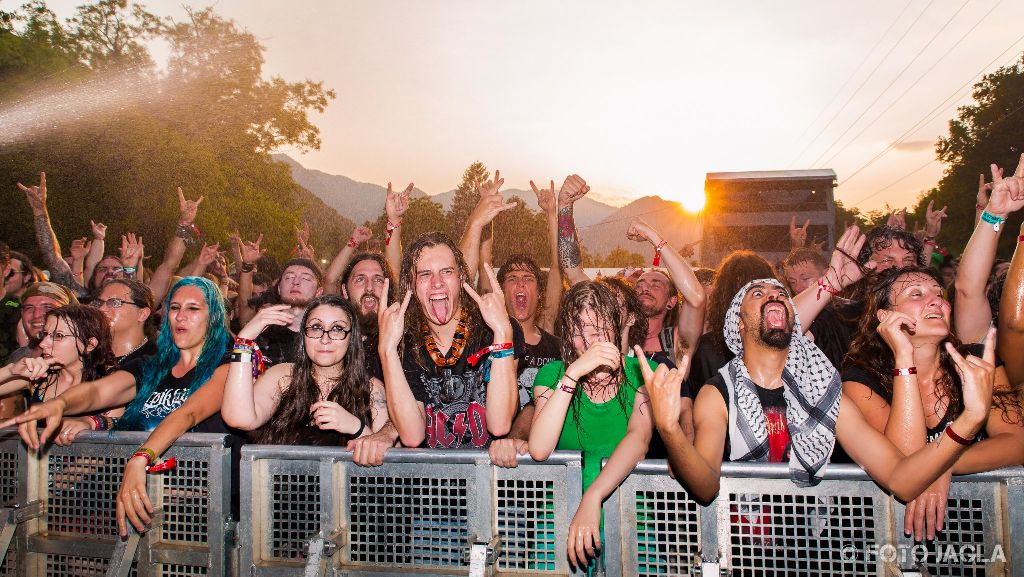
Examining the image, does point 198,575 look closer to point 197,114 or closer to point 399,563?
point 399,563

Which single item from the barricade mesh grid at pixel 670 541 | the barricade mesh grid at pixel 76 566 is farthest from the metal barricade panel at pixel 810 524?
the barricade mesh grid at pixel 76 566

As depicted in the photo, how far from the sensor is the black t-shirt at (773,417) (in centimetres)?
303

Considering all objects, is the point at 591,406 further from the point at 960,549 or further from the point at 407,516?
the point at 960,549

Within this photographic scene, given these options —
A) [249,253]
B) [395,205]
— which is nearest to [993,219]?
[395,205]

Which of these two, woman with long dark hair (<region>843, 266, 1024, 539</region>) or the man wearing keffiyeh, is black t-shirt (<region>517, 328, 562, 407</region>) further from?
woman with long dark hair (<region>843, 266, 1024, 539</region>)

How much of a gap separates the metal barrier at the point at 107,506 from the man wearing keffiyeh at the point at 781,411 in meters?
2.07

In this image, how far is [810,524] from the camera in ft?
8.87

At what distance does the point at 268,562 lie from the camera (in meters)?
3.01

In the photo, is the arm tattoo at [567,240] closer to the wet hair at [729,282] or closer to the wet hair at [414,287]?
the wet hair at [729,282]

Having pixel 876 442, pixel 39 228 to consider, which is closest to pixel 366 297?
pixel 876 442

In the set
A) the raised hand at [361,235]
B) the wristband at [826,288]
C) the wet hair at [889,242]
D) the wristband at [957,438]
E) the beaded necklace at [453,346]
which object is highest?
the raised hand at [361,235]

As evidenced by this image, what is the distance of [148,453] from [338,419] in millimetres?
873

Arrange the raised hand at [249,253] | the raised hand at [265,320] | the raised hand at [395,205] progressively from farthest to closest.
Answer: the raised hand at [249,253]
the raised hand at [395,205]
the raised hand at [265,320]

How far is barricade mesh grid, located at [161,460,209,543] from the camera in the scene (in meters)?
3.15
